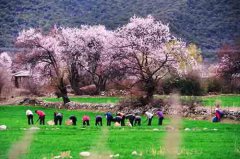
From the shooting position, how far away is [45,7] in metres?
90.5

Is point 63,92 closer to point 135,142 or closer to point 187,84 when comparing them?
point 187,84

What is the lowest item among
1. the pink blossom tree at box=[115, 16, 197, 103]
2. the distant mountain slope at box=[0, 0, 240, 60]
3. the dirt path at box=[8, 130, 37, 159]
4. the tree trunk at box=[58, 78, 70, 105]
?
the tree trunk at box=[58, 78, 70, 105]

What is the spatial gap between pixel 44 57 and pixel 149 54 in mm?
13341

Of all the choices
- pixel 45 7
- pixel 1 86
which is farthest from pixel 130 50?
pixel 45 7

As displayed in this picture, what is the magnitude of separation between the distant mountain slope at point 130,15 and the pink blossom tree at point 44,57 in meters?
31.1

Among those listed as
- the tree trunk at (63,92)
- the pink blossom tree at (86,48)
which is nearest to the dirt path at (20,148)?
the tree trunk at (63,92)

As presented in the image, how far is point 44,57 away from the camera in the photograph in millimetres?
48281

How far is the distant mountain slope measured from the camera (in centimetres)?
7719

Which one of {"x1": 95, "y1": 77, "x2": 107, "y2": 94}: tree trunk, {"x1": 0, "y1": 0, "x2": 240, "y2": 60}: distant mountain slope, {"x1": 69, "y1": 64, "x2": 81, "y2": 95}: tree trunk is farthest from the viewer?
{"x1": 0, "y1": 0, "x2": 240, "y2": 60}: distant mountain slope

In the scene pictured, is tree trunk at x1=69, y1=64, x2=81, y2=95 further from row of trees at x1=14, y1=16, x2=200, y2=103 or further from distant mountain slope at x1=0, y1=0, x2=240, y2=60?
distant mountain slope at x1=0, y1=0, x2=240, y2=60

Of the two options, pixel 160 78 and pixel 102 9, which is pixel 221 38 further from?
pixel 160 78

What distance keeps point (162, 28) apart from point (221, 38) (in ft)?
126

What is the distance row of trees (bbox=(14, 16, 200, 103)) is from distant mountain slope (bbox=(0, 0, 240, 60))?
25.0 m

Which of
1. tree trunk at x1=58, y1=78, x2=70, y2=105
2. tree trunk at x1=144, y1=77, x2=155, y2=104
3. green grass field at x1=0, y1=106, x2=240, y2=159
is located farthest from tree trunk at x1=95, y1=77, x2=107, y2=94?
green grass field at x1=0, y1=106, x2=240, y2=159
